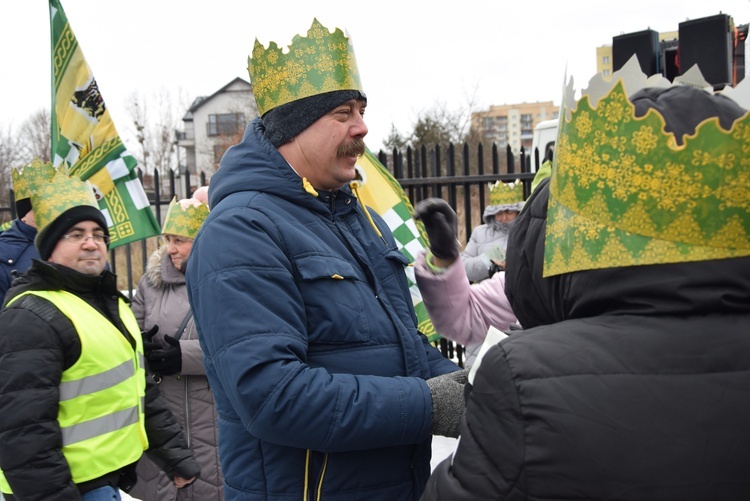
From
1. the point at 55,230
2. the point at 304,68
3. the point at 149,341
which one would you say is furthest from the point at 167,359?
the point at 304,68

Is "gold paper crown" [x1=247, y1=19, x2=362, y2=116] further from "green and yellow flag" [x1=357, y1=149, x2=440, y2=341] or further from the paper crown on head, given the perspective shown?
"green and yellow flag" [x1=357, y1=149, x2=440, y2=341]

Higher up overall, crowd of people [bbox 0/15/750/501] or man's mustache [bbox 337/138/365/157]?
man's mustache [bbox 337/138/365/157]

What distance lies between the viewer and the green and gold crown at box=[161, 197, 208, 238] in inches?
153

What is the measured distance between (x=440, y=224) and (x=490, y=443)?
1164mm

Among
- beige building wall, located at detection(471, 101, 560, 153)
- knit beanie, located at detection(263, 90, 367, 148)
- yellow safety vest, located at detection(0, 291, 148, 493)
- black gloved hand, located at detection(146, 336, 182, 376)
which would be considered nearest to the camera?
knit beanie, located at detection(263, 90, 367, 148)

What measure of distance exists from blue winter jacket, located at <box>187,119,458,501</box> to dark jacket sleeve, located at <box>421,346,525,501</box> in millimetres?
602

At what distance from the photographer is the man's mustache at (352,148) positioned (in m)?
2.13

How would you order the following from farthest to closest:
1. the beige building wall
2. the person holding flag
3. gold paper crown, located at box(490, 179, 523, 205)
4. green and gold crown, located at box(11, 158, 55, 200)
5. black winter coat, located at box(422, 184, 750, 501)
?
the beige building wall, gold paper crown, located at box(490, 179, 523, 205), the person holding flag, green and gold crown, located at box(11, 158, 55, 200), black winter coat, located at box(422, 184, 750, 501)

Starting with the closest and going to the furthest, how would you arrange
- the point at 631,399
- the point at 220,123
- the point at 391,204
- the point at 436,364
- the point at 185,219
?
the point at 631,399
the point at 436,364
the point at 185,219
the point at 391,204
the point at 220,123

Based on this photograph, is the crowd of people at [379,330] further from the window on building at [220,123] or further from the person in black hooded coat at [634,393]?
the window on building at [220,123]

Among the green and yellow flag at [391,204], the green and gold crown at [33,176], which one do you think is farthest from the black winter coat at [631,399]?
the green and yellow flag at [391,204]

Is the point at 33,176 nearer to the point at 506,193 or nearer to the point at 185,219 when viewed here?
the point at 185,219

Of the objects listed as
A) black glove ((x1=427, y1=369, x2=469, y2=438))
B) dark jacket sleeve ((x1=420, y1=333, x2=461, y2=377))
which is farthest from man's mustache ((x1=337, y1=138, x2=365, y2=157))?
black glove ((x1=427, y1=369, x2=469, y2=438))

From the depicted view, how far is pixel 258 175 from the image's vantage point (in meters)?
2.01
